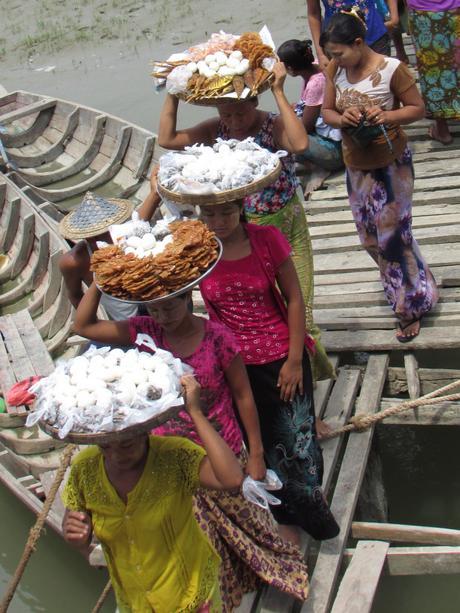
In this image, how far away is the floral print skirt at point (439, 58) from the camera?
6211 mm

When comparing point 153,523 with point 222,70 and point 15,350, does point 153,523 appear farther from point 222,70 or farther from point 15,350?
point 15,350

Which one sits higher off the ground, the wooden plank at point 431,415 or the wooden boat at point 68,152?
the wooden plank at point 431,415

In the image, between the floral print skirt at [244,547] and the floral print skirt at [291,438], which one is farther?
the floral print skirt at [291,438]

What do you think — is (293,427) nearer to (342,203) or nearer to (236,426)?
(236,426)

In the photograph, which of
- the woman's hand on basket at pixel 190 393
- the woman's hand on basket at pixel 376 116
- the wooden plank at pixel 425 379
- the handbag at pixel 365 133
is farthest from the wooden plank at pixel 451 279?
the woman's hand on basket at pixel 190 393

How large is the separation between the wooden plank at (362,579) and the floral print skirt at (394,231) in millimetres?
1443

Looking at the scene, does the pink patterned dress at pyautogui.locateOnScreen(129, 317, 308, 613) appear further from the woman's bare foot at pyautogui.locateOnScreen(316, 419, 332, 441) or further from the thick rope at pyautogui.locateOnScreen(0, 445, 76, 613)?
the woman's bare foot at pyautogui.locateOnScreen(316, 419, 332, 441)

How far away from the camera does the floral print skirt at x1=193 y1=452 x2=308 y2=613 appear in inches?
113

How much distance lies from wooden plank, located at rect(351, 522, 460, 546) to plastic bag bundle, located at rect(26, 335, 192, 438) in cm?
179

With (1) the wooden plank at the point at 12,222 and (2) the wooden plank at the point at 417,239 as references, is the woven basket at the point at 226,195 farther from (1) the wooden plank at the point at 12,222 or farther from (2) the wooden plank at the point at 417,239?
(1) the wooden plank at the point at 12,222

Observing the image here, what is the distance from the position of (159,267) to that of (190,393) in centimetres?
42

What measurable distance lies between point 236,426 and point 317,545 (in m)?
1.04

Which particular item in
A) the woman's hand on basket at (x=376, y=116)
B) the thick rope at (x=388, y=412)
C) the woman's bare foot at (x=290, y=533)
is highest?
the woman's hand on basket at (x=376, y=116)

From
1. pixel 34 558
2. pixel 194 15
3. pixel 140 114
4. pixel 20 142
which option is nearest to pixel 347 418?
pixel 34 558
